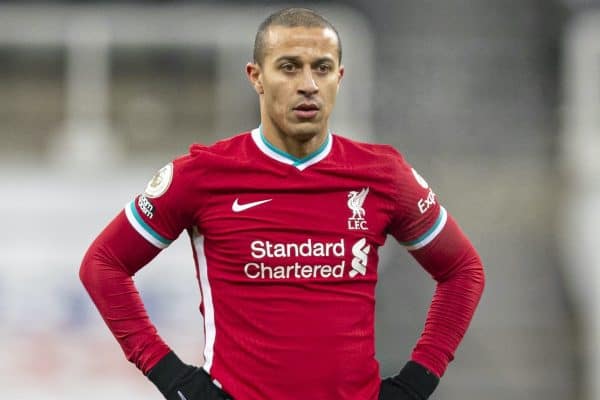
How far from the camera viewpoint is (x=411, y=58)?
10.4m

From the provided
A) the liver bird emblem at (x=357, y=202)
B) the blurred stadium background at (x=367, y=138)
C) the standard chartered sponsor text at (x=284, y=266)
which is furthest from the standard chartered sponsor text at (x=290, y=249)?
the blurred stadium background at (x=367, y=138)

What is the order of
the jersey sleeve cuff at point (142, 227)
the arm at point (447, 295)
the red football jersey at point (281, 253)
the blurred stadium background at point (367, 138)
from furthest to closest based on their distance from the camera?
the blurred stadium background at point (367, 138) < the arm at point (447, 295) < the jersey sleeve cuff at point (142, 227) < the red football jersey at point (281, 253)

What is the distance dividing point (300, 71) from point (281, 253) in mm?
472

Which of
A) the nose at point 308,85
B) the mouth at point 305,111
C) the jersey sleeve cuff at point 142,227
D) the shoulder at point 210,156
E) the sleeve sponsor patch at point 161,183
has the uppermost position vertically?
the nose at point 308,85

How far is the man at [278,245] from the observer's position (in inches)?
135

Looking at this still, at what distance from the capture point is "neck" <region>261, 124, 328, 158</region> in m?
3.54

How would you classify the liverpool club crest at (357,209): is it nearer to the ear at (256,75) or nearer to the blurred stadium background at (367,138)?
the ear at (256,75)

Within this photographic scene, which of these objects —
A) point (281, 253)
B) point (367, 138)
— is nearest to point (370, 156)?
point (281, 253)

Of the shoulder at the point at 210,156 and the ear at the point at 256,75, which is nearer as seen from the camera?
the shoulder at the point at 210,156

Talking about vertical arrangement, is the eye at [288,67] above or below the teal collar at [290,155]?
above

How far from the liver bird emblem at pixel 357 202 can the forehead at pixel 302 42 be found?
36 centimetres

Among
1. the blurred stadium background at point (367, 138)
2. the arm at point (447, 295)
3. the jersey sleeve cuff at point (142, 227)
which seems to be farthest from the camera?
the blurred stadium background at point (367, 138)

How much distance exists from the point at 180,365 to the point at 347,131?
565cm

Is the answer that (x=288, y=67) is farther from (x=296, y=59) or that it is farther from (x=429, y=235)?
(x=429, y=235)
